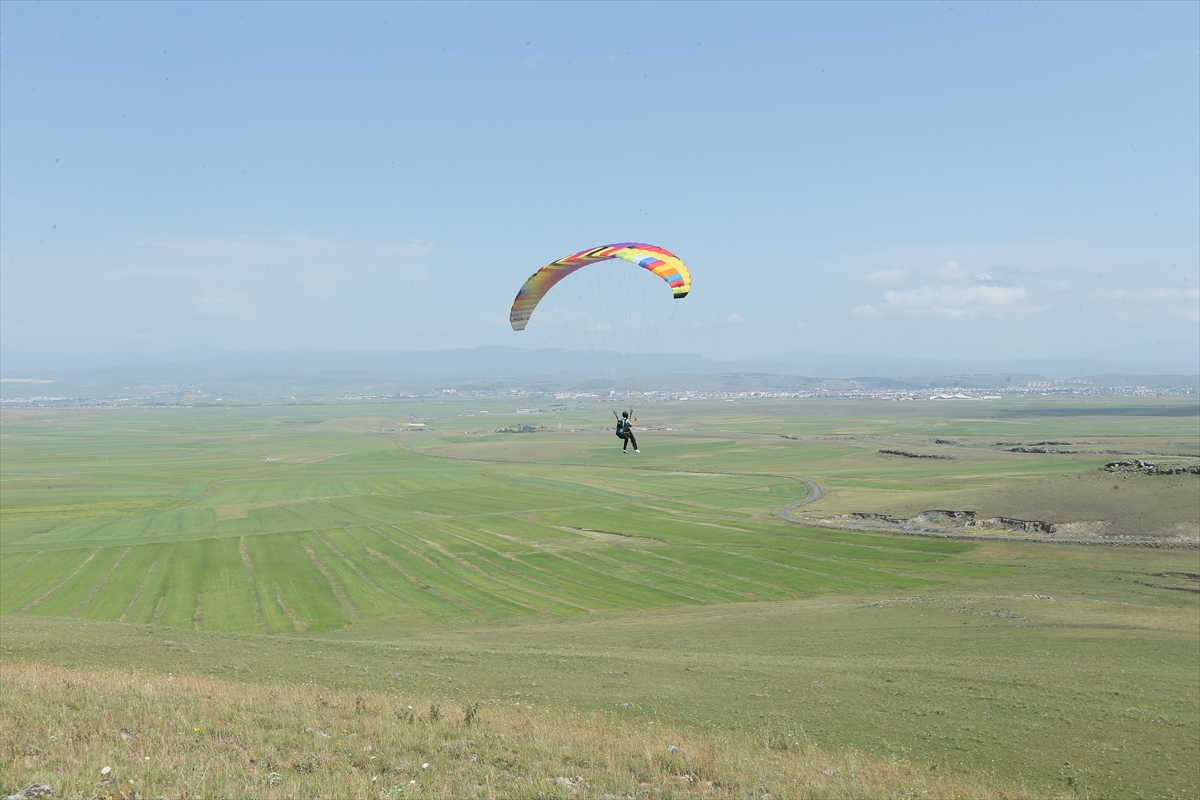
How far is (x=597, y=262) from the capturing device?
25.9 meters

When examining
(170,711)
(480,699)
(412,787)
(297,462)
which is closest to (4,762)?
(170,711)

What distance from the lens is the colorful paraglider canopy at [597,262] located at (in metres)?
24.2

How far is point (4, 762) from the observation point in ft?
30.2

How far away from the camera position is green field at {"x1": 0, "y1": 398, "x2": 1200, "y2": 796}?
61.5 feet

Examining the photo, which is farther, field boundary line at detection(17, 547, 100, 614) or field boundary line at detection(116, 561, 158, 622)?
field boundary line at detection(17, 547, 100, 614)

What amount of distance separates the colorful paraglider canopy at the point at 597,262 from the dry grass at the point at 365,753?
46.6 ft

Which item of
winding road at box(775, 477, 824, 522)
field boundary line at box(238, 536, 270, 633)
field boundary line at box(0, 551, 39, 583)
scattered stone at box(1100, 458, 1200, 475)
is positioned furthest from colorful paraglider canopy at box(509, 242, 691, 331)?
scattered stone at box(1100, 458, 1200, 475)

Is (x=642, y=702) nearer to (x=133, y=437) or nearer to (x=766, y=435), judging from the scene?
(x=766, y=435)

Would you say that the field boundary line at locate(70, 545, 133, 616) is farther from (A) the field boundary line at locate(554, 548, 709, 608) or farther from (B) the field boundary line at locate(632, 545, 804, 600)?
(B) the field boundary line at locate(632, 545, 804, 600)

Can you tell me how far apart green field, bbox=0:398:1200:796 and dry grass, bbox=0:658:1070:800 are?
368cm

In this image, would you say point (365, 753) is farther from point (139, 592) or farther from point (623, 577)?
point (139, 592)

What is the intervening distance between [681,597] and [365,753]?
30884 millimetres

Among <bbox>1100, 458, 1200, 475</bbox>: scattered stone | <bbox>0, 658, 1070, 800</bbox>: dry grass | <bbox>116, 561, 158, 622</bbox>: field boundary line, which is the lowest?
<bbox>116, 561, 158, 622</bbox>: field boundary line

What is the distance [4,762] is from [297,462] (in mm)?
123482
